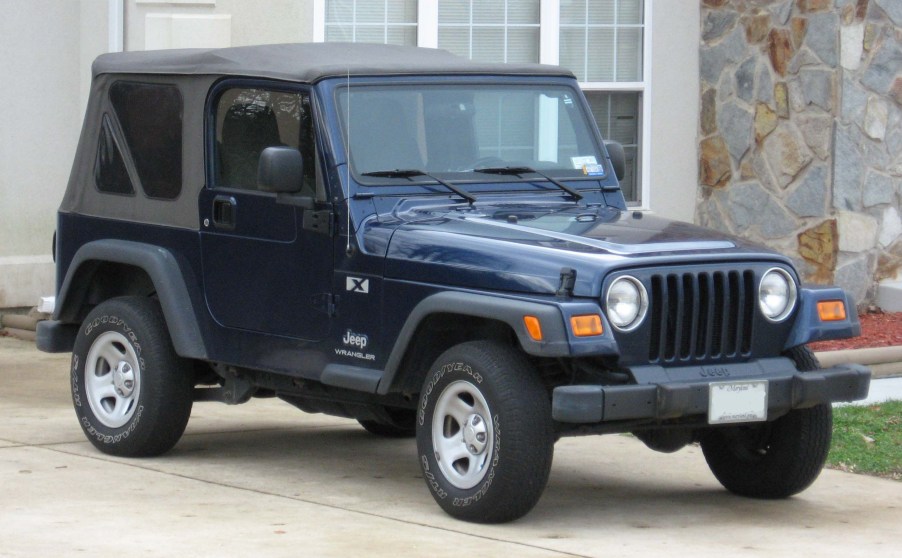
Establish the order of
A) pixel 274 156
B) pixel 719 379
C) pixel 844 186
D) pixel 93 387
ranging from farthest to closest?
1. pixel 844 186
2. pixel 93 387
3. pixel 274 156
4. pixel 719 379

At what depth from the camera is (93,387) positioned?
836 centimetres

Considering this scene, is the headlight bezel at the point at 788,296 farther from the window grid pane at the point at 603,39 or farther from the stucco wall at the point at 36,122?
the stucco wall at the point at 36,122

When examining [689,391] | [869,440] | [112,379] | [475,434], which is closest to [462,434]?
[475,434]

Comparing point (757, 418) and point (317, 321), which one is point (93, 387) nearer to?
point (317, 321)

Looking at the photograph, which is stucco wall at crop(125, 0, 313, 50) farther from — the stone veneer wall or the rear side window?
the rear side window

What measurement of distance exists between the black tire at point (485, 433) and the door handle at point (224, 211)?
1.53 meters

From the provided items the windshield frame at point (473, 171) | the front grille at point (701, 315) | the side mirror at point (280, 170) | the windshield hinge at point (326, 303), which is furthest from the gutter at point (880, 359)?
the side mirror at point (280, 170)

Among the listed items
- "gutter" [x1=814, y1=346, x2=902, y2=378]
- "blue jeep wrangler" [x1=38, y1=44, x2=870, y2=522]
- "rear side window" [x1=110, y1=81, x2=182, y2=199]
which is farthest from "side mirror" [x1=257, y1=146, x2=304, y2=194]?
"gutter" [x1=814, y1=346, x2=902, y2=378]

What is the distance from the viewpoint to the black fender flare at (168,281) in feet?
26.0

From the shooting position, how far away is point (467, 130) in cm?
777

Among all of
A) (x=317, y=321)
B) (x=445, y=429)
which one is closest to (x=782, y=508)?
(x=445, y=429)

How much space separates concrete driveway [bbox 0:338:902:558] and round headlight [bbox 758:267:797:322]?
87 centimetres

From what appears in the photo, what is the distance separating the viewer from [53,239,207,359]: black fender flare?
792cm

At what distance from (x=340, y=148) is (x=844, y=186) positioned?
20.3 ft
